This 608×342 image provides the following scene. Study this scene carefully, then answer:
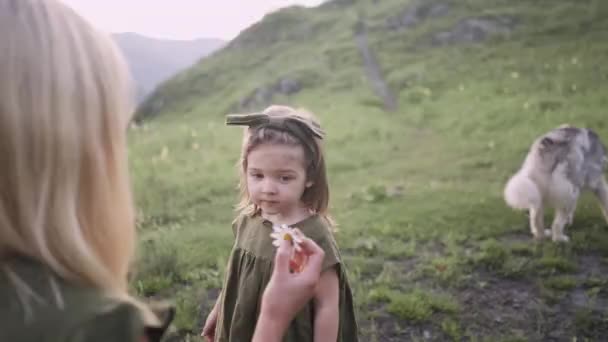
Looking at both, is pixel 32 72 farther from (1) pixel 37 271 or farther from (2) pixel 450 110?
(2) pixel 450 110

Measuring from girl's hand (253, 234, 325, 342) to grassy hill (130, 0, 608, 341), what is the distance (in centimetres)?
313

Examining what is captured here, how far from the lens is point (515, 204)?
23.6 feet

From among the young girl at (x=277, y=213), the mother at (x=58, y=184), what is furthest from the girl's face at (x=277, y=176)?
the mother at (x=58, y=184)

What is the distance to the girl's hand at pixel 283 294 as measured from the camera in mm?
1859

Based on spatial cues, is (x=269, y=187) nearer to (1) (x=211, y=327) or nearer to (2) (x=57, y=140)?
(1) (x=211, y=327)

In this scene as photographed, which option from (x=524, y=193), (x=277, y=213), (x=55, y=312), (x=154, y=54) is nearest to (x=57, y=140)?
(x=55, y=312)

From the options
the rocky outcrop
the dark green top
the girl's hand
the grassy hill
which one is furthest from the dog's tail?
the rocky outcrop

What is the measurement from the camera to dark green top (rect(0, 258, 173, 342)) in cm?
121

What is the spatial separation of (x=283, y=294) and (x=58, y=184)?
84cm

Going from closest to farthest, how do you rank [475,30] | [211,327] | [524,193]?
[211,327] < [524,193] < [475,30]

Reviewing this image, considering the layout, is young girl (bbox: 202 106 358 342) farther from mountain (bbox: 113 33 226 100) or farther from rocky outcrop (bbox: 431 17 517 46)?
rocky outcrop (bbox: 431 17 517 46)

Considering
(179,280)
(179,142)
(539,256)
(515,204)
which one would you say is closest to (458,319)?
(539,256)

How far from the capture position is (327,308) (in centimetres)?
238

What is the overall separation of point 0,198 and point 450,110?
1624cm
